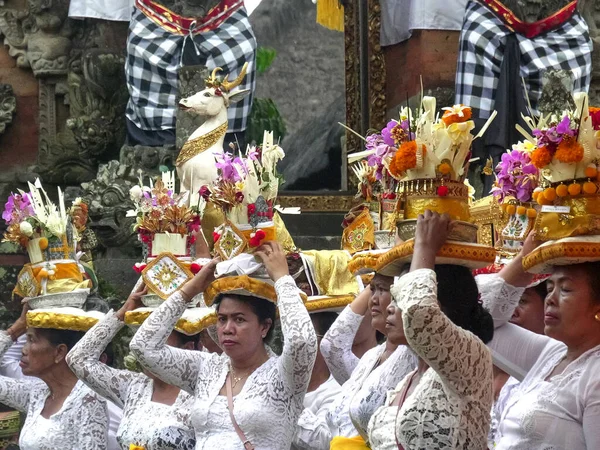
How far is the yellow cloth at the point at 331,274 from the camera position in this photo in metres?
8.03

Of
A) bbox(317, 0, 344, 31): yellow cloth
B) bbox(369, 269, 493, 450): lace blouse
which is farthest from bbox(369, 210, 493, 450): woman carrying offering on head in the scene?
bbox(317, 0, 344, 31): yellow cloth

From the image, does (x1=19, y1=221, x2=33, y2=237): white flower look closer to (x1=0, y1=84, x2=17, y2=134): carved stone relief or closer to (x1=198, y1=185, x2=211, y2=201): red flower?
(x1=198, y1=185, x2=211, y2=201): red flower

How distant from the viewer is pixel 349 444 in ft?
20.2

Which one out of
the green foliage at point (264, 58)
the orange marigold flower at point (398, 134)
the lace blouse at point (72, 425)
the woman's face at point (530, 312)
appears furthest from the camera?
the green foliage at point (264, 58)

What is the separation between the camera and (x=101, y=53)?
13250 mm

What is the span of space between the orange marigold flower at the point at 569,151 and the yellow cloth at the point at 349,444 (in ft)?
5.54

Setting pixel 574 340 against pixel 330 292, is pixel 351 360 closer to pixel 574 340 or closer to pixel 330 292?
pixel 330 292

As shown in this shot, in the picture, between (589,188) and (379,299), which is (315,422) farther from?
(589,188)

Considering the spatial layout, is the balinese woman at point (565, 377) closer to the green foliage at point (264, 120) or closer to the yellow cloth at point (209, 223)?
the yellow cloth at point (209, 223)

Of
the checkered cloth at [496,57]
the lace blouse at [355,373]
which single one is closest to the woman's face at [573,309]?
the lace blouse at [355,373]

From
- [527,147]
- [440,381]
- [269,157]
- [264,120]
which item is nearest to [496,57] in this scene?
[264,120]

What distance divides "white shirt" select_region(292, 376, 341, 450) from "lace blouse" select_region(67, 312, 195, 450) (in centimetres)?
61

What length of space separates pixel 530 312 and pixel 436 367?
5.56 ft

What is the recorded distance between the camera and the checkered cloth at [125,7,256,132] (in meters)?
12.6
